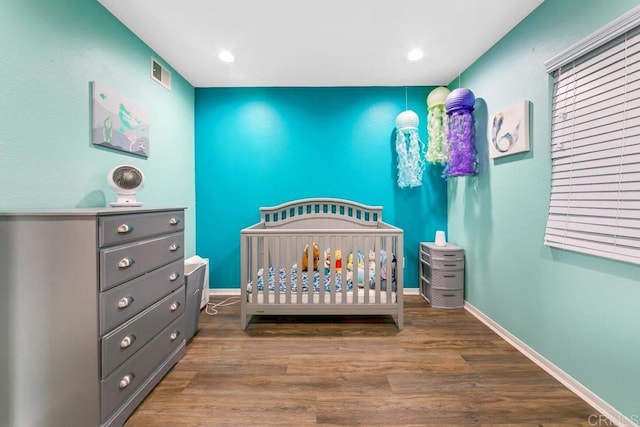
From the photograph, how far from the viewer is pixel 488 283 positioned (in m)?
2.38

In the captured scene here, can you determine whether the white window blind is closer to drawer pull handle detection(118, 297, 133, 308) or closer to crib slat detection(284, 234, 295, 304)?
crib slat detection(284, 234, 295, 304)

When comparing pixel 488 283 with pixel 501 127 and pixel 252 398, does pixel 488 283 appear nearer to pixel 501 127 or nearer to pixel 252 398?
pixel 501 127

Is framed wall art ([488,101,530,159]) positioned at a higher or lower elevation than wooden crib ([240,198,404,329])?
higher

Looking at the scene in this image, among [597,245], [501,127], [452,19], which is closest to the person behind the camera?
[597,245]

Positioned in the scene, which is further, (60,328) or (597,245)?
(597,245)

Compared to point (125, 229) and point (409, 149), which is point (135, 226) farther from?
point (409, 149)

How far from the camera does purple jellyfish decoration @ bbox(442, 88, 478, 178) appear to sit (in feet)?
7.96

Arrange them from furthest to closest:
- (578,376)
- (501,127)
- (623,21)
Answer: (501,127), (578,376), (623,21)

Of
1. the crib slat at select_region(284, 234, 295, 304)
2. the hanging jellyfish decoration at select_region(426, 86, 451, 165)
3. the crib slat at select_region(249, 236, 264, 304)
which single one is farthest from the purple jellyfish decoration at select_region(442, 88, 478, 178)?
the crib slat at select_region(249, 236, 264, 304)

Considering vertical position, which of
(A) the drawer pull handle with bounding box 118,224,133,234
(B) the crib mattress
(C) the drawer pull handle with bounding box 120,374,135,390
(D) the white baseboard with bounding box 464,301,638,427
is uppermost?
(A) the drawer pull handle with bounding box 118,224,133,234

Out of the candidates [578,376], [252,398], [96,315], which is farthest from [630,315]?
[96,315]

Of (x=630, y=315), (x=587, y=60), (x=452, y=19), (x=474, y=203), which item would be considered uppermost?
(x=452, y=19)

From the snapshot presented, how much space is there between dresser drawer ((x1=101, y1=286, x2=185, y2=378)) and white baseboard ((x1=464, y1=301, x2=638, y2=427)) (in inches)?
Answer: 92.2

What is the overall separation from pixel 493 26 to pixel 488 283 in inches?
83.3
